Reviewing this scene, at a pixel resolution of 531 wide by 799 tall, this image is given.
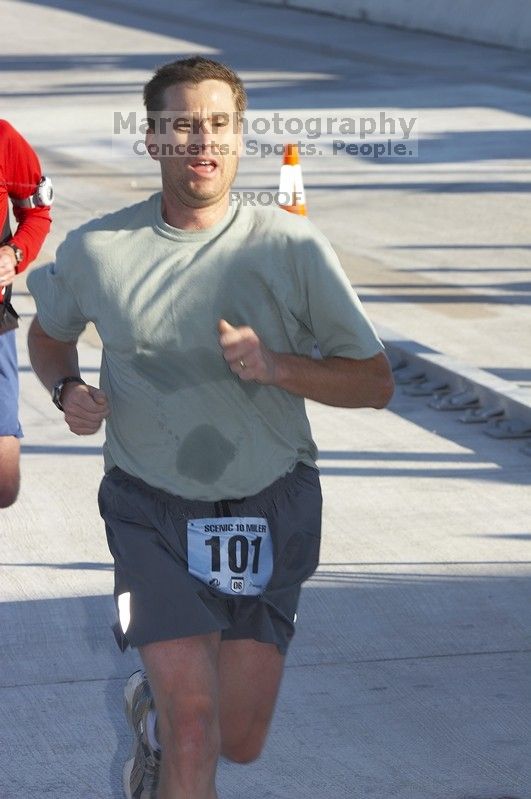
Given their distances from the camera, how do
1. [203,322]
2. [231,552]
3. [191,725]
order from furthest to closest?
[231,552]
[203,322]
[191,725]

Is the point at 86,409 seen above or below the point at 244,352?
below

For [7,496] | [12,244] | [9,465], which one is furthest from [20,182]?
[7,496]

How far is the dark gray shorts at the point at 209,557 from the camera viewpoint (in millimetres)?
4062

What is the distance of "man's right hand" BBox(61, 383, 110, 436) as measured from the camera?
402 centimetres

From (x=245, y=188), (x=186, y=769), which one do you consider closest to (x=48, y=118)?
(x=245, y=188)

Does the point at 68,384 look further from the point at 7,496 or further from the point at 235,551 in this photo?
the point at 7,496

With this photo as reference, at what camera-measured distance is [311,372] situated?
3.94 meters

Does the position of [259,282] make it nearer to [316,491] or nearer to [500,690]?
[316,491]

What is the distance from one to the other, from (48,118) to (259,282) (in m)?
19.1

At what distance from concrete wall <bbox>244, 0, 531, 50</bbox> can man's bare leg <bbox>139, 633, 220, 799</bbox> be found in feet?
87.2

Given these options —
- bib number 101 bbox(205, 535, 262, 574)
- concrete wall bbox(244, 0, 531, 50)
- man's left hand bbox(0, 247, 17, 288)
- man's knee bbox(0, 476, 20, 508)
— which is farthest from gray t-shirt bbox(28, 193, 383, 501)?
concrete wall bbox(244, 0, 531, 50)

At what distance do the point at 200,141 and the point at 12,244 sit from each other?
2.52 meters

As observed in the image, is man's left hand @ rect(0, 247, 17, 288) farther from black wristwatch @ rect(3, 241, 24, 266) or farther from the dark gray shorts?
the dark gray shorts

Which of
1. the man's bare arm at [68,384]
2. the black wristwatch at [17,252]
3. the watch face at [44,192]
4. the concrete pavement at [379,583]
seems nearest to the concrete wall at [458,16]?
the concrete pavement at [379,583]
